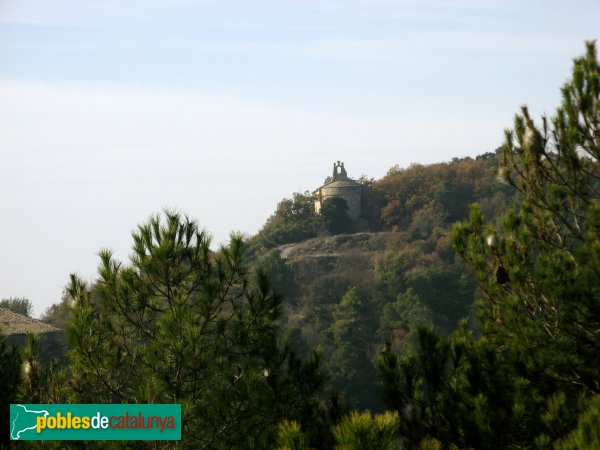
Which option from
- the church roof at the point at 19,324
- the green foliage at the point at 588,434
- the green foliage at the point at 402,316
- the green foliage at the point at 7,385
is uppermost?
the green foliage at the point at 402,316

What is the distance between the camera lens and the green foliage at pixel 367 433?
5438 millimetres

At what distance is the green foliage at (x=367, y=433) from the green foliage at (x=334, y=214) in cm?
4866

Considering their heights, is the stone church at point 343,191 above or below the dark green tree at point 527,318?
above

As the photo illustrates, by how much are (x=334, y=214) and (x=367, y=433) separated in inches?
1934

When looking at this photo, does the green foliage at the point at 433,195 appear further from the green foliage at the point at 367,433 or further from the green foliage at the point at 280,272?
the green foliage at the point at 367,433

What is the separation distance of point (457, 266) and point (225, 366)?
4238 cm

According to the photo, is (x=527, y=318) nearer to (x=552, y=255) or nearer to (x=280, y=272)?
(x=552, y=255)

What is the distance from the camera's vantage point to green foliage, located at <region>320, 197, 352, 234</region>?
5428 centimetres

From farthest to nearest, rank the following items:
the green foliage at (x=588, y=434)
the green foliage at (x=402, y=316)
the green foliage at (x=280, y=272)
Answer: the green foliage at (x=280, y=272) < the green foliage at (x=402, y=316) < the green foliage at (x=588, y=434)

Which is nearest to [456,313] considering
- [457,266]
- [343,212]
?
[457,266]

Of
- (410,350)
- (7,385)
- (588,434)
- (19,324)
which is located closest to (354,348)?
(19,324)

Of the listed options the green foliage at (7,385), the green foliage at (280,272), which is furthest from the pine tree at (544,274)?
the green foliage at (280,272)

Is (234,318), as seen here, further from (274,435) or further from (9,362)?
(9,362)

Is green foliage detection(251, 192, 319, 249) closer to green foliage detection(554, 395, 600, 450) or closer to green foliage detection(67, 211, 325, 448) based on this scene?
green foliage detection(67, 211, 325, 448)
